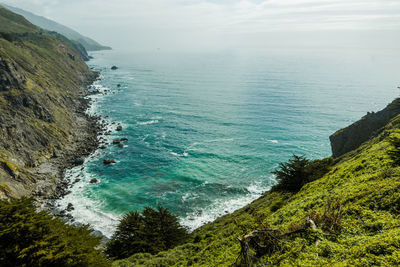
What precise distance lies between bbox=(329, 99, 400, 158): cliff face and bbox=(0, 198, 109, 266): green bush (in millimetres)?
58284

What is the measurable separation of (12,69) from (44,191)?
2252 inches

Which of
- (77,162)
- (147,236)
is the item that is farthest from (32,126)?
(147,236)

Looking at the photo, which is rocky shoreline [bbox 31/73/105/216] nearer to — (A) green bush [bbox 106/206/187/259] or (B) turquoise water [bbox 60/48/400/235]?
(B) turquoise water [bbox 60/48/400/235]

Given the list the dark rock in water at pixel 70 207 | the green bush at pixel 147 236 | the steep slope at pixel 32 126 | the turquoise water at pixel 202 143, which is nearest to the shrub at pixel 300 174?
the green bush at pixel 147 236

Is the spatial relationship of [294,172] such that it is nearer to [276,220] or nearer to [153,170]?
[276,220]

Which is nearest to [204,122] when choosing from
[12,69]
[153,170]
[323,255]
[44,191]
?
[153,170]

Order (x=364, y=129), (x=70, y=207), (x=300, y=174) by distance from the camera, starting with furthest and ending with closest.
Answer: (x=70, y=207) → (x=364, y=129) → (x=300, y=174)

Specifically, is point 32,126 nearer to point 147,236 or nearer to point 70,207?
point 70,207

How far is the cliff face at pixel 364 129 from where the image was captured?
5225 cm

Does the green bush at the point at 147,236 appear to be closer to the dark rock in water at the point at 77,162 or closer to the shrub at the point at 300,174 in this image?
the shrub at the point at 300,174

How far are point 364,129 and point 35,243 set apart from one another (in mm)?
65480

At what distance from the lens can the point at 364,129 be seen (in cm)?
5466

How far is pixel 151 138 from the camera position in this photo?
96688 millimetres

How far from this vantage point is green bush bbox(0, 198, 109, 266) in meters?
20.3
